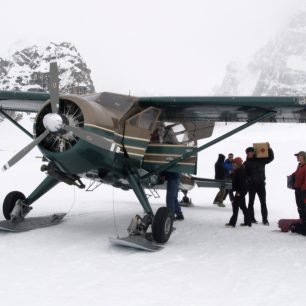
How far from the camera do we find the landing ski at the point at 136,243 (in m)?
6.89

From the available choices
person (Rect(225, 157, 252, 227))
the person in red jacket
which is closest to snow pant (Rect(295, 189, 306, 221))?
the person in red jacket

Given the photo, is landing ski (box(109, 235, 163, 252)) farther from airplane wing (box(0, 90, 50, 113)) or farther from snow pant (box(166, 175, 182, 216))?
airplane wing (box(0, 90, 50, 113))

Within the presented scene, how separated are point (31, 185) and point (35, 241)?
11.4m

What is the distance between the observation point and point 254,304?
447cm

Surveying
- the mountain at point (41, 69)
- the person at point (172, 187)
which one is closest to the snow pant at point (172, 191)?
the person at point (172, 187)

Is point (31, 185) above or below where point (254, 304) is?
below

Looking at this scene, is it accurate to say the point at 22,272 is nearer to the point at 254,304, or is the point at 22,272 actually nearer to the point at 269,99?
the point at 254,304

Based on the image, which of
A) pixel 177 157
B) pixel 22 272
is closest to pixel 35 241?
pixel 22 272

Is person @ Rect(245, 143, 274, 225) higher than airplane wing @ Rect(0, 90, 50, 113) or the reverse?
the reverse

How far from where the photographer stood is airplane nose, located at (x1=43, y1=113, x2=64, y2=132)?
675 cm

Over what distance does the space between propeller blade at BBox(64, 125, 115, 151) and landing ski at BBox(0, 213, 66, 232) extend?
2472 millimetres

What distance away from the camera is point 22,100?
10109 mm

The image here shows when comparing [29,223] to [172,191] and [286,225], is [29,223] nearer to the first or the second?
[172,191]

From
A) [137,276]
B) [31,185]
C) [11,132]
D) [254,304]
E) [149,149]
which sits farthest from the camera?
A: [11,132]
